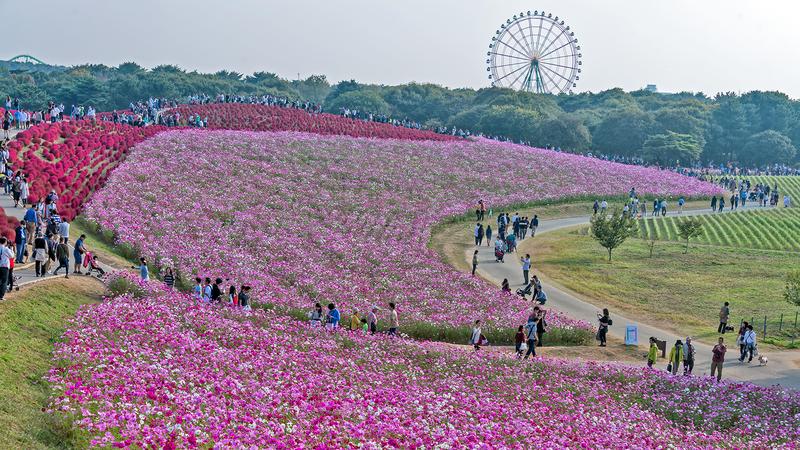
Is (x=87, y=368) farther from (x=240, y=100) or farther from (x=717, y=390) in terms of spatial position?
(x=240, y=100)

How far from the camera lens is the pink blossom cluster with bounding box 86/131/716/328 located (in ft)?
111

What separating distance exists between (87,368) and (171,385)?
1.86 metres

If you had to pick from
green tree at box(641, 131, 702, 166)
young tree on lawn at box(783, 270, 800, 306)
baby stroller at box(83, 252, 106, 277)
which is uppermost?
green tree at box(641, 131, 702, 166)

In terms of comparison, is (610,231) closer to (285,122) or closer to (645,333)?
(645,333)

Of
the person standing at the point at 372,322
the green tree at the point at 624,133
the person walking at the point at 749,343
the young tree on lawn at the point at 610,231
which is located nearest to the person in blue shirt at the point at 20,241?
the person standing at the point at 372,322

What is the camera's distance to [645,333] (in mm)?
34312

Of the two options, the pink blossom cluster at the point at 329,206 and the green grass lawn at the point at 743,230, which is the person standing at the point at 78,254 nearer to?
the pink blossom cluster at the point at 329,206

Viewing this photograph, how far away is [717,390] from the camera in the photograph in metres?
24.0

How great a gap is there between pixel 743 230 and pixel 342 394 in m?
48.5

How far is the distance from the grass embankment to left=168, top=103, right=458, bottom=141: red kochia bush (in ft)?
137

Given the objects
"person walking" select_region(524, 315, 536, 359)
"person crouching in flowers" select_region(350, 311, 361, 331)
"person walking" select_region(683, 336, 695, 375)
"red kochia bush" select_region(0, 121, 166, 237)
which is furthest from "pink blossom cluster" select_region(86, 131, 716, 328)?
"person walking" select_region(683, 336, 695, 375)

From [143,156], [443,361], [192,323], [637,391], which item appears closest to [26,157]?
[143,156]

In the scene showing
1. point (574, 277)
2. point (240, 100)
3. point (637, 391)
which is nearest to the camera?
point (637, 391)

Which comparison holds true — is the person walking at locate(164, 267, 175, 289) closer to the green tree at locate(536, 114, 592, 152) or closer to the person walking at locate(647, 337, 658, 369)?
the person walking at locate(647, 337, 658, 369)
